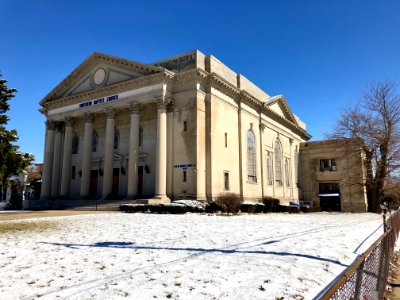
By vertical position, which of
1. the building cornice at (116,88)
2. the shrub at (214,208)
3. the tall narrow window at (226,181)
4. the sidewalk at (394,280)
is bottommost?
the sidewalk at (394,280)

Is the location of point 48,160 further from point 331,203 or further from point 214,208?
point 331,203

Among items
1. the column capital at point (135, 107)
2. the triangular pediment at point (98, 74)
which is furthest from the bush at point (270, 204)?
the triangular pediment at point (98, 74)

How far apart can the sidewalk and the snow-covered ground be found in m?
0.96

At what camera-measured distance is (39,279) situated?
616 cm

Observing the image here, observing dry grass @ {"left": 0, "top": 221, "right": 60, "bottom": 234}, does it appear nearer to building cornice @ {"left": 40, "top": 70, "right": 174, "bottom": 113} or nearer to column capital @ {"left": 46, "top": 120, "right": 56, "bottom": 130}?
building cornice @ {"left": 40, "top": 70, "right": 174, "bottom": 113}

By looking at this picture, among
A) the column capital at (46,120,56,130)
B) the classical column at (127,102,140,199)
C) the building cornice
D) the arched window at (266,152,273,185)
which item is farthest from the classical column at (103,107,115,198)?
the arched window at (266,152,273,185)

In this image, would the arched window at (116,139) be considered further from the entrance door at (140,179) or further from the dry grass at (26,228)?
the dry grass at (26,228)

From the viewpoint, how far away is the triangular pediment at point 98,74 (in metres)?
33.4

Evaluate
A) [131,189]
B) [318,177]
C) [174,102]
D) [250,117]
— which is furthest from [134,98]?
[318,177]

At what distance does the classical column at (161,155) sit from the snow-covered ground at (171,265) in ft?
57.8

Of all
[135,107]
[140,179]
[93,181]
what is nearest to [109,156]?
[140,179]

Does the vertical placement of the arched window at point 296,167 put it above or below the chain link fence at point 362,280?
above

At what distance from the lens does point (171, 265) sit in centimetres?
702

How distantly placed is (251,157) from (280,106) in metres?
14.6
